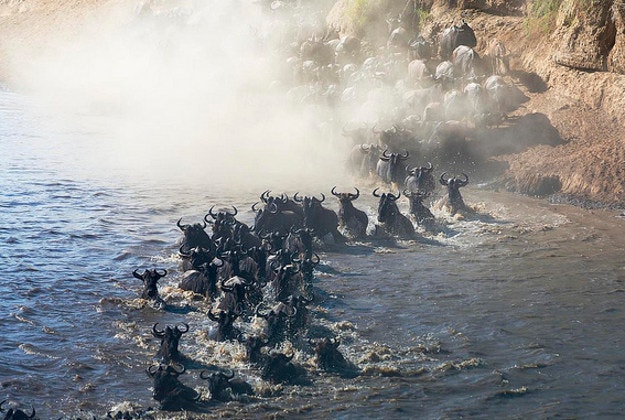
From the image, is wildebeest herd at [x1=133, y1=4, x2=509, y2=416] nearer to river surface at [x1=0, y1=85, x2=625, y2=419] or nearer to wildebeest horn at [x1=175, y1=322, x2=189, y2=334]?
wildebeest horn at [x1=175, y1=322, x2=189, y2=334]

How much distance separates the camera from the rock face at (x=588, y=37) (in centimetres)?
2428

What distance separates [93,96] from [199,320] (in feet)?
106

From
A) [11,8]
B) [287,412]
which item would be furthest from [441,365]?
[11,8]

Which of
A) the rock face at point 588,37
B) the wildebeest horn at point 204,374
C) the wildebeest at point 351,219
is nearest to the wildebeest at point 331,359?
the wildebeest horn at point 204,374

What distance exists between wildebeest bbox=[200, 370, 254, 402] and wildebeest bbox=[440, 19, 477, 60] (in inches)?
778

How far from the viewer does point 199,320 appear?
13586 millimetres

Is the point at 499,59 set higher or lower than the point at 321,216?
higher

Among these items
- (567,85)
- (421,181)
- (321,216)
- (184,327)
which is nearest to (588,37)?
(567,85)

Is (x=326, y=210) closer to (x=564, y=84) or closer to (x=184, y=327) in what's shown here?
(x=184, y=327)

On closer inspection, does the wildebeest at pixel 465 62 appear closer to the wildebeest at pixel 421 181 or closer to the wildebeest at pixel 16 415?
the wildebeest at pixel 421 181

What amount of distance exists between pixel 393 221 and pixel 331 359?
7084 mm

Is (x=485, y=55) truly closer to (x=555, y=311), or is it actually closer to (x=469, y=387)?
(x=555, y=311)

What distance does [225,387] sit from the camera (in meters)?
10.9

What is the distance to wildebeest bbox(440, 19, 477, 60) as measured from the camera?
28.3 meters
